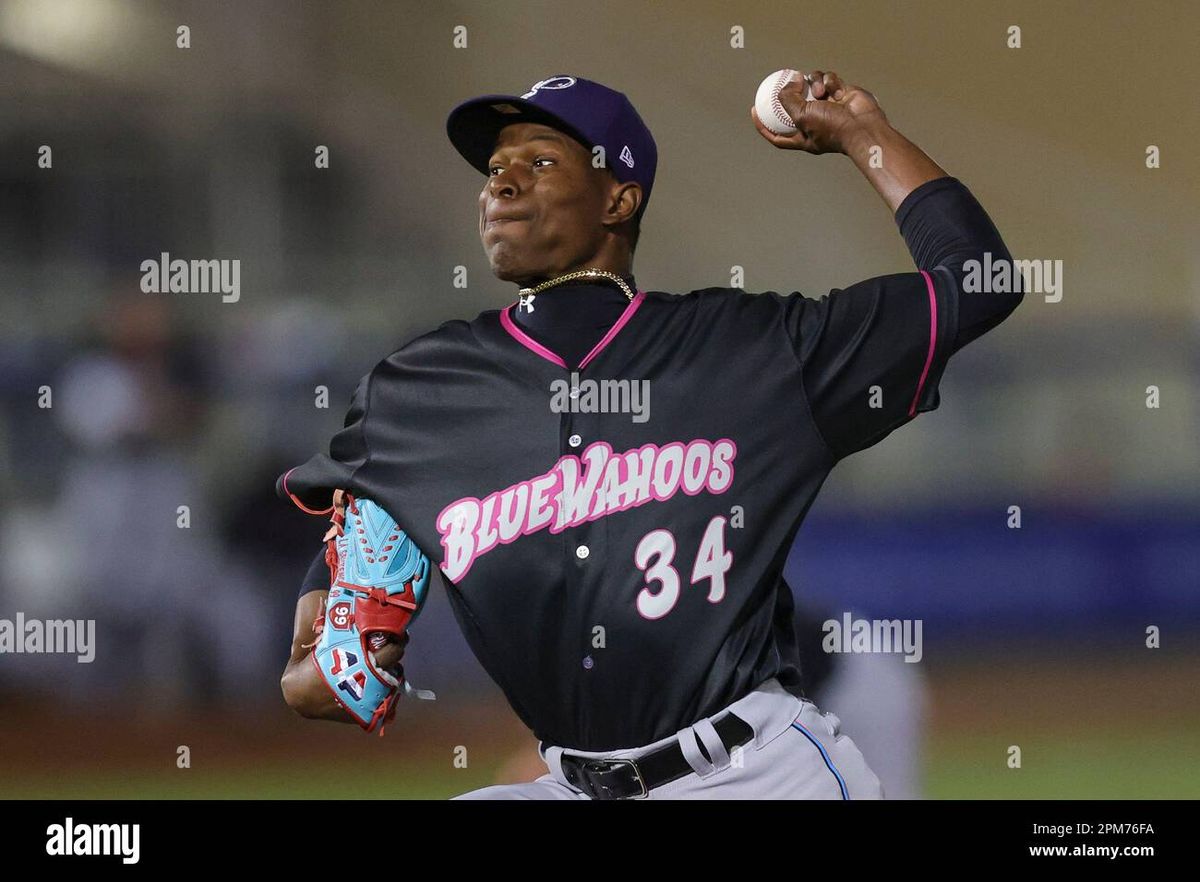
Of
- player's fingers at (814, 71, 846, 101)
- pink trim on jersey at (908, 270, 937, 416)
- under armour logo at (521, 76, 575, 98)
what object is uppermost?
under armour logo at (521, 76, 575, 98)

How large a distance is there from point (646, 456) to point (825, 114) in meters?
0.68

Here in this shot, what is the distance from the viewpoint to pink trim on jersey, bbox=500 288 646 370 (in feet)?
8.26

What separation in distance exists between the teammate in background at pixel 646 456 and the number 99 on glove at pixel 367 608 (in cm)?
4

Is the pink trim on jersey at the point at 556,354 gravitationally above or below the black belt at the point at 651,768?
above

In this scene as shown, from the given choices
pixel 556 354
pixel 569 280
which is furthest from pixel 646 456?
pixel 569 280

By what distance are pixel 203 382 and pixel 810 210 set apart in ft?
5.60

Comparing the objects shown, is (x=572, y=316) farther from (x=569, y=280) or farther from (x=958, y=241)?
(x=958, y=241)

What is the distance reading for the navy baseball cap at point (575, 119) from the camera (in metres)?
2.55

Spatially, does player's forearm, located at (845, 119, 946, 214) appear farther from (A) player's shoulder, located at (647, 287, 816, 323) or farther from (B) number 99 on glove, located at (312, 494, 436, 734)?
(B) number 99 on glove, located at (312, 494, 436, 734)

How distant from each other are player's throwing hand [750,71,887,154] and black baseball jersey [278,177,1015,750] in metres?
0.29

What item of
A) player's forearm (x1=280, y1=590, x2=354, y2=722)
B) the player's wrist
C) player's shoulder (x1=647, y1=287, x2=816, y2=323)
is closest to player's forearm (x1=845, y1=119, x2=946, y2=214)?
the player's wrist

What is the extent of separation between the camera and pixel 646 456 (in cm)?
245

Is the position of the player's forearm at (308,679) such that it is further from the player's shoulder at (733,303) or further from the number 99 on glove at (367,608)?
the player's shoulder at (733,303)

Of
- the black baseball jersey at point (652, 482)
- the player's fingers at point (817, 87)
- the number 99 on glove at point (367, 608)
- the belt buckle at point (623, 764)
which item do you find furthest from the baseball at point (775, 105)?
the belt buckle at point (623, 764)
